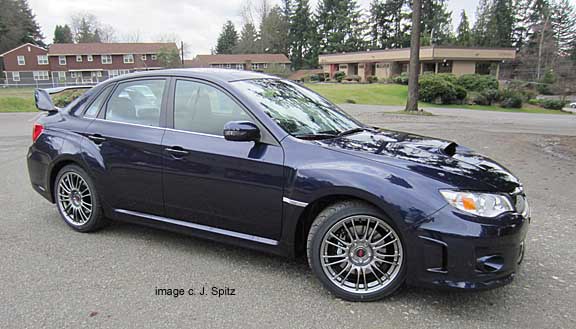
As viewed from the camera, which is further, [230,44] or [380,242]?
[230,44]

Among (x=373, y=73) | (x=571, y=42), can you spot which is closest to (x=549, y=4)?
(x=571, y=42)

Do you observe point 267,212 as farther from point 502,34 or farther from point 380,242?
point 502,34

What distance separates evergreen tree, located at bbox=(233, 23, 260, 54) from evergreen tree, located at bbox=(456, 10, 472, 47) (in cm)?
3386

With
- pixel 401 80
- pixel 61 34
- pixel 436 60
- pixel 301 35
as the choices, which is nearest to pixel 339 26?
pixel 301 35

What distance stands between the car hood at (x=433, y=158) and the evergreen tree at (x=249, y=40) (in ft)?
249

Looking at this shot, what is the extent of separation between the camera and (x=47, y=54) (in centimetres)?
6269

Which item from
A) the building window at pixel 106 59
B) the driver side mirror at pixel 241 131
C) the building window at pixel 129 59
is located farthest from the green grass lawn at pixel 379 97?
the building window at pixel 106 59

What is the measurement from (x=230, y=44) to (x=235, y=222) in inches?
3437

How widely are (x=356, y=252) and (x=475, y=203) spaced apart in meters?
0.88

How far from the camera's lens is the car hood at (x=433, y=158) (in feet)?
9.94

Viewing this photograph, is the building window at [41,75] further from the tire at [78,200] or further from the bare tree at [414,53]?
the tire at [78,200]

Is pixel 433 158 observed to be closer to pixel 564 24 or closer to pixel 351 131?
pixel 351 131

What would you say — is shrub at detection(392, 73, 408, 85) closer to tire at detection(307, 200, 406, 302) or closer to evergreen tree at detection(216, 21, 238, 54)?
tire at detection(307, 200, 406, 302)

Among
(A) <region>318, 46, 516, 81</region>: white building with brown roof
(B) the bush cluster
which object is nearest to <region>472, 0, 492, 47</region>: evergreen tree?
(A) <region>318, 46, 516, 81</region>: white building with brown roof
